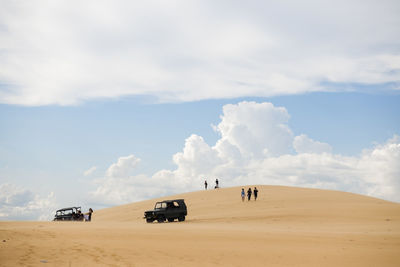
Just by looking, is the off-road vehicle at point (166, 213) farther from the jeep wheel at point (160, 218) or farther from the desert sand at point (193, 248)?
the desert sand at point (193, 248)

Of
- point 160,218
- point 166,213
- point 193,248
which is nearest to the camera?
point 193,248

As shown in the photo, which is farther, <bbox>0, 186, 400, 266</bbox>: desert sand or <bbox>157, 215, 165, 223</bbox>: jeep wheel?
<bbox>157, 215, 165, 223</bbox>: jeep wheel

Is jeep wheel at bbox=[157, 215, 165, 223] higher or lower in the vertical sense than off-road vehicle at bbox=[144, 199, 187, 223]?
lower

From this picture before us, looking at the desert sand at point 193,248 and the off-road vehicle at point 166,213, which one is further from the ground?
the off-road vehicle at point 166,213

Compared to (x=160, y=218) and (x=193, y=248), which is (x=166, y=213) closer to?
(x=160, y=218)

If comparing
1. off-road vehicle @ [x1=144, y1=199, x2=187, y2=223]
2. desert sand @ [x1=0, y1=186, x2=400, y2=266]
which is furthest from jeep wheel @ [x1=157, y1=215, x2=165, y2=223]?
desert sand @ [x1=0, y1=186, x2=400, y2=266]

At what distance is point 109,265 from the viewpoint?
11.3 meters

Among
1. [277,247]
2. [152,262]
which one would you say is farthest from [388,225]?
[152,262]

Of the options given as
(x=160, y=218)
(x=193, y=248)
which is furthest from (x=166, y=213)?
(x=193, y=248)

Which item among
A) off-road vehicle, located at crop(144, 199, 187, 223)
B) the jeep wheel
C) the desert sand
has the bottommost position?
the desert sand

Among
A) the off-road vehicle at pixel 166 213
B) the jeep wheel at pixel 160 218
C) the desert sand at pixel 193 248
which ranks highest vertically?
the off-road vehicle at pixel 166 213

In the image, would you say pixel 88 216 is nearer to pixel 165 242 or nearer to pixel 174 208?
pixel 174 208

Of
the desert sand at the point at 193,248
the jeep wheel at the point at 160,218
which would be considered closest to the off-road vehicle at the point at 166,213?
the jeep wheel at the point at 160,218

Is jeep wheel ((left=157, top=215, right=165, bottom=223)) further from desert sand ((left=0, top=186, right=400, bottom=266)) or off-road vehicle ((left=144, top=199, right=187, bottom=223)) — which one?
desert sand ((left=0, top=186, right=400, bottom=266))
